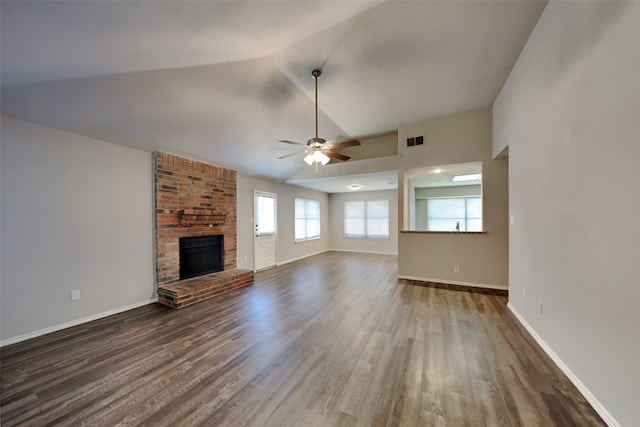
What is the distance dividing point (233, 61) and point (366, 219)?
695 centimetres

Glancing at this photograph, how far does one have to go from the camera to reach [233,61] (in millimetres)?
2715

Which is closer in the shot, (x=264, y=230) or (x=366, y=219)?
(x=264, y=230)

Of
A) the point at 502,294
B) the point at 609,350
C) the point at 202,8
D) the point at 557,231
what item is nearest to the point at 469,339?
the point at 609,350

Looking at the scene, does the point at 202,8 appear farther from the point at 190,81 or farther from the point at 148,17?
the point at 190,81

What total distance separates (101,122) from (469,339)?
5.12m

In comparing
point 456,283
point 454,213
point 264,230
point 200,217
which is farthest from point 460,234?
point 200,217

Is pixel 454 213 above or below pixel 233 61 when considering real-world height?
below

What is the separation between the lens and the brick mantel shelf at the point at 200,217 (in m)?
4.29

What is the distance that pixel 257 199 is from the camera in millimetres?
6148

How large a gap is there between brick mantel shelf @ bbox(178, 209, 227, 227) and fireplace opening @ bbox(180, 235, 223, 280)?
31cm

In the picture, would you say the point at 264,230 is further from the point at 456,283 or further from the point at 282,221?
the point at 456,283

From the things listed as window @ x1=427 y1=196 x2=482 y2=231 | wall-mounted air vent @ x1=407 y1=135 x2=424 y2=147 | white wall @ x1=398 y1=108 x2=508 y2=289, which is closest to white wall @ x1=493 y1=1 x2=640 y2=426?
white wall @ x1=398 y1=108 x2=508 y2=289

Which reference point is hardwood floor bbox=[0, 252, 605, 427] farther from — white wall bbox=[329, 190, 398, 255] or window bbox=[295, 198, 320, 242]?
white wall bbox=[329, 190, 398, 255]

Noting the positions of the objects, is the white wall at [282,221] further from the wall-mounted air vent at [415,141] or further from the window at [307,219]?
the wall-mounted air vent at [415,141]
